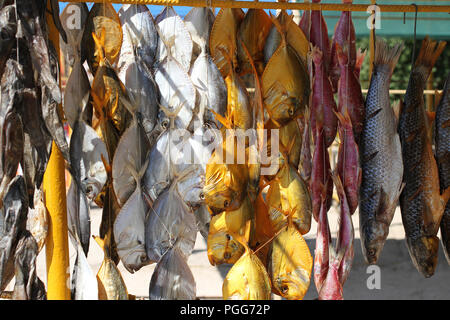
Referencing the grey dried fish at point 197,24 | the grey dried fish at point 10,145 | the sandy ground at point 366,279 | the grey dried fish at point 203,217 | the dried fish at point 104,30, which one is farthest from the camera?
the sandy ground at point 366,279

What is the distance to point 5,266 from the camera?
135 centimetres

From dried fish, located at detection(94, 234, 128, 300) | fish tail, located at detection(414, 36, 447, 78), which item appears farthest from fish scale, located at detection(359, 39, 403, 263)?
dried fish, located at detection(94, 234, 128, 300)

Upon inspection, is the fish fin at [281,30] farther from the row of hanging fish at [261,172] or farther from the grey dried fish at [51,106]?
the grey dried fish at [51,106]

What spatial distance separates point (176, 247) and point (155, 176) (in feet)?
0.80

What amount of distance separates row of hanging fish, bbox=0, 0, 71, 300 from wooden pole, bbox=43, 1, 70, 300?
0.13m

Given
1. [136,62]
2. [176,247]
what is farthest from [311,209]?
[136,62]

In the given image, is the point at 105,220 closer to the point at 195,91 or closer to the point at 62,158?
the point at 62,158

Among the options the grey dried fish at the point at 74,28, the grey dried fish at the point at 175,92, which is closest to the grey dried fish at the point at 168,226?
the grey dried fish at the point at 175,92

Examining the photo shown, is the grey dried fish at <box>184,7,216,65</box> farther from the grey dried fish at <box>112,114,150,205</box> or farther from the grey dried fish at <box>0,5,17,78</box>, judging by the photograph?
the grey dried fish at <box>0,5,17,78</box>

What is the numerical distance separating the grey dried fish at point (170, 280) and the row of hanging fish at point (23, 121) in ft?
1.16

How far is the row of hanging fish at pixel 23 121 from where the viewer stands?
1319 millimetres

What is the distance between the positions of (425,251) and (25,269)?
131 cm

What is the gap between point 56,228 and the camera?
154 centimetres
